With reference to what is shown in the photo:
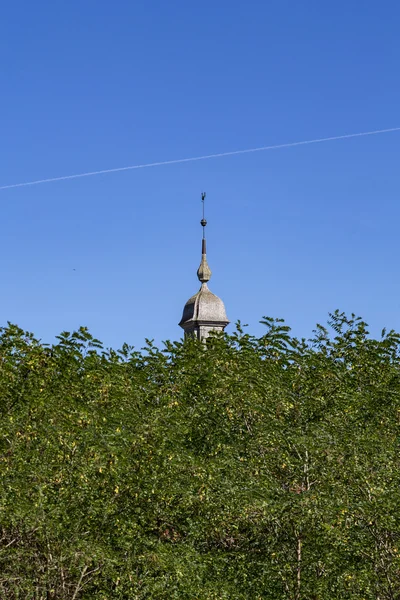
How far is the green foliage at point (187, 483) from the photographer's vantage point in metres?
13.0

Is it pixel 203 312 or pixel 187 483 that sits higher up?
pixel 203 312

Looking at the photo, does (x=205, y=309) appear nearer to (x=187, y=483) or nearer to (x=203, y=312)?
(x=203, y=312)

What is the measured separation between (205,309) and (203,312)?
199mm

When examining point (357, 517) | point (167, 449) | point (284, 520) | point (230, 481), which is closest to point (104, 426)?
point (167, 449)

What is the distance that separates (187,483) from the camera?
13586 mm

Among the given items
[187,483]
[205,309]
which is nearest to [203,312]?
[205,309]

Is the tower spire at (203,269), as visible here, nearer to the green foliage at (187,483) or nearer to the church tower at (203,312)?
the church tower at (203,312)

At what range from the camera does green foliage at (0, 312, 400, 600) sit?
1298 centimetres

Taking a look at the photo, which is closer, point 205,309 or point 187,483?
point 187,483

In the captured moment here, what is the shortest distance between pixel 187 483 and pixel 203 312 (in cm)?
2780

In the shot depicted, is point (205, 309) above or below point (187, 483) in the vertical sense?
above

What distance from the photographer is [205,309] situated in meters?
41.4

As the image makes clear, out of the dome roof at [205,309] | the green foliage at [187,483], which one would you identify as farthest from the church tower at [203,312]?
the green foliage at [187,483]

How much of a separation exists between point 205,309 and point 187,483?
27.9 m
